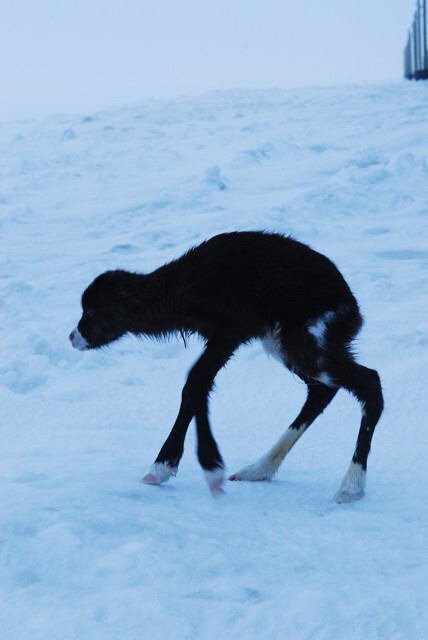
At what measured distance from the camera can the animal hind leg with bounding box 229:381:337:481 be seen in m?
4.37

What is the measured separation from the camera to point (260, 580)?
9.61ft

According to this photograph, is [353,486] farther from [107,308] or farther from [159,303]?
[107,308]

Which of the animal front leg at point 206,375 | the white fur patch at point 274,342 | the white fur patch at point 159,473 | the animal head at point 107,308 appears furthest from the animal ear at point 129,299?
the white fur patch at point 159,473

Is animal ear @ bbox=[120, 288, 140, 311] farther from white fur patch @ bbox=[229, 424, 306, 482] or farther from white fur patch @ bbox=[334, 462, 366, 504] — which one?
white fur patch @ bbox=[334, 462, 366, 504]

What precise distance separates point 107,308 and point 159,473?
3.20 feet

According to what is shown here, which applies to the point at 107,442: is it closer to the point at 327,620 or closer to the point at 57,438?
the point at 57,438

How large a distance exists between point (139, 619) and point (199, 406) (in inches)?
61.9

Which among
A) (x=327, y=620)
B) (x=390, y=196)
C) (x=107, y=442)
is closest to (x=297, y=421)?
(x=107, y=442)

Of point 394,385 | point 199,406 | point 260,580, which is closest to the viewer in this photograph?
point 260,580

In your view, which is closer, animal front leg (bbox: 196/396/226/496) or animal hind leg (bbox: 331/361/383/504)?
animal front leg (bbox: 196/396/226/496)

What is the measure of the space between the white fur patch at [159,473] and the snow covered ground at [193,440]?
0.06m

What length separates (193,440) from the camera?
17.0 feet

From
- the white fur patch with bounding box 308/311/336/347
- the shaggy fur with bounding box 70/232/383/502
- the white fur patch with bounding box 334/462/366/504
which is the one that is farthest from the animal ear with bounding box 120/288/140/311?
the white fur patch with bounding box 334/462/366/504

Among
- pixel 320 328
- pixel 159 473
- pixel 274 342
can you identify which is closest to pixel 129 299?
pixel 274 342
